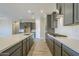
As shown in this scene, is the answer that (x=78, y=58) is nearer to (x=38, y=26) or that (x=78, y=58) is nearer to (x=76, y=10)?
(x=76, y=10)

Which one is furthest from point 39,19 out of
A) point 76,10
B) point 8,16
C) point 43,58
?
point 43,58

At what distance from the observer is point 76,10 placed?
2729mm

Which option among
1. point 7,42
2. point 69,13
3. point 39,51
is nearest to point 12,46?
point 7,42

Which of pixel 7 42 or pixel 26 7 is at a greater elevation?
pixel 26 7

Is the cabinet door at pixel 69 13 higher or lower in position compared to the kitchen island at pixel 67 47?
higher

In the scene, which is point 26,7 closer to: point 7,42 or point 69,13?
point 69,13

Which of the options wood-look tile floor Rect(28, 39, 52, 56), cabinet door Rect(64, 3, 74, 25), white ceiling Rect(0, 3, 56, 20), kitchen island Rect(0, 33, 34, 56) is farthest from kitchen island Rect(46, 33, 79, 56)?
white ceiling Rect(0, 3, 56, 20)

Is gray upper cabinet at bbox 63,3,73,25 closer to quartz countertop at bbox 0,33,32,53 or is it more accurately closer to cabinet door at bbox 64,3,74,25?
cabinet door at bbox 64,3,74,25

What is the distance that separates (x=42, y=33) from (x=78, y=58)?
1090 centimetres

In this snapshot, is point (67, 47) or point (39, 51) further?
point (39, 51)

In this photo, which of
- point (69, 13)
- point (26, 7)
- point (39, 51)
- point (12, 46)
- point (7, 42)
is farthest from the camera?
point (26, 7)

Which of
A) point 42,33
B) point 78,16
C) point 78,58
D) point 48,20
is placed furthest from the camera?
point 42,33

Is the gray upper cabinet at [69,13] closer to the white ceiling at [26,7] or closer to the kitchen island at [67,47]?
the kitchen island at [67,47]

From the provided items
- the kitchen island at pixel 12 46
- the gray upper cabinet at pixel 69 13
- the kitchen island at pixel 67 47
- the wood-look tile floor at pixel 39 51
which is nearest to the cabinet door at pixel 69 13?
the gray upper cabinet at pixel 69 13
